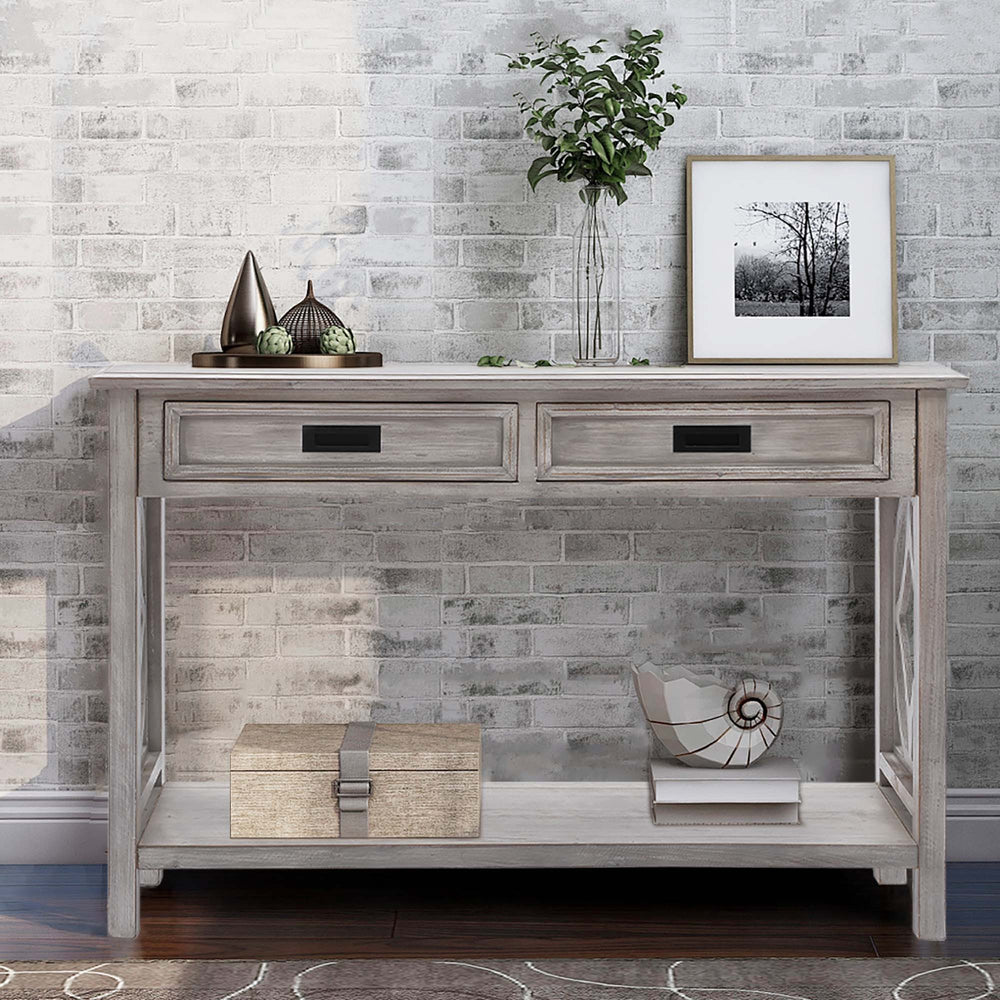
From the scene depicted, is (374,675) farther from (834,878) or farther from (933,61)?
(933,61)

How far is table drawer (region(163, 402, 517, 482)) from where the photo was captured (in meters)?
2.10

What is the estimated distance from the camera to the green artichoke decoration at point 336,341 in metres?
2.22

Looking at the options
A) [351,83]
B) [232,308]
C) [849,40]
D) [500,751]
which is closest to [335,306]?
[232,308]

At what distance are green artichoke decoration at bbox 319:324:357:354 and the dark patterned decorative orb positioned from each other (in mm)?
26

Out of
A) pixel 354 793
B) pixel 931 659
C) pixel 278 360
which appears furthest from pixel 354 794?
pixel 931 659

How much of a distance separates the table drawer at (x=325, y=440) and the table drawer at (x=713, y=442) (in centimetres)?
13

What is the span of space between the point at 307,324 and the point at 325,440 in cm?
28

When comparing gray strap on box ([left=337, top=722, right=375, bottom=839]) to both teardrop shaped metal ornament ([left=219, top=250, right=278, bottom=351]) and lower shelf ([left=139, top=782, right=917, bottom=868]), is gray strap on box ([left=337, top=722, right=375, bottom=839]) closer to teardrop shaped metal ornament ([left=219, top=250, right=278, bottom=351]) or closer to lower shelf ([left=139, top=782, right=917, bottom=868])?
lower shelf ([left=139, top=782, right=917, bottom=868])

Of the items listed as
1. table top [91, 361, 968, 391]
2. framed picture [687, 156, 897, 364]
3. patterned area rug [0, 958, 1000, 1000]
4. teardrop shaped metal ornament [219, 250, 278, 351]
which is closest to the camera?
patterned area rug [0, 958, 1000, 1000]

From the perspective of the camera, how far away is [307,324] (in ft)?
7.45

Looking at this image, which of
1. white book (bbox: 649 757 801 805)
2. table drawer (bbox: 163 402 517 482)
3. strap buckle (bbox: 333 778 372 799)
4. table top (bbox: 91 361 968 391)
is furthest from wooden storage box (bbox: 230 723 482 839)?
table top (bbox: 91 361 968 391)

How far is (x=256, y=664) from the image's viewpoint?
257 cm

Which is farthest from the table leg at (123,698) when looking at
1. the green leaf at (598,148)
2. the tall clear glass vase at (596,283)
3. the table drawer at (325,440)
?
the green leaf at (598,148)

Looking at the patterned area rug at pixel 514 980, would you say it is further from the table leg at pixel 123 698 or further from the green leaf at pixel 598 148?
the green leaf at pixel 598 148
